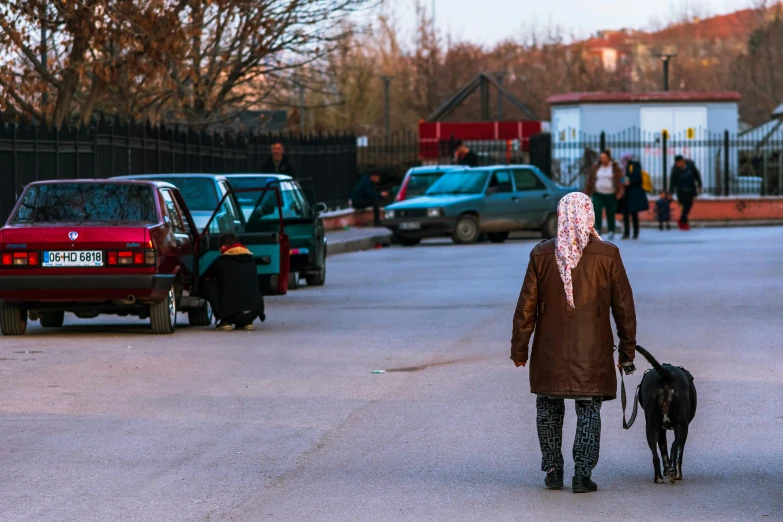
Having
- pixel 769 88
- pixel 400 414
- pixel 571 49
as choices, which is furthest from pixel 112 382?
pixel 571 49

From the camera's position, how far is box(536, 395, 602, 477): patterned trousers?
7168 millimetres

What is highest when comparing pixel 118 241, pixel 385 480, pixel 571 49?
pixel 571 49

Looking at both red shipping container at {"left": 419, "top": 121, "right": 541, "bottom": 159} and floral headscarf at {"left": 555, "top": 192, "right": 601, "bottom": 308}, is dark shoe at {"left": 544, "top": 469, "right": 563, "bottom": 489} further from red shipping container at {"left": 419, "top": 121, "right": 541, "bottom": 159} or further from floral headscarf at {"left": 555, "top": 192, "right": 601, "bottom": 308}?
red shipping container at {"left": 419, "top": 121, "right": 541, "bottom": 159}

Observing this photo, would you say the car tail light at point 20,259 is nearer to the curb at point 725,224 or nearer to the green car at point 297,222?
the green car at point 297,222

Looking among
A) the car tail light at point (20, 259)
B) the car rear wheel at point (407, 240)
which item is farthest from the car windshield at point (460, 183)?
the car tail light at point (20, 259)

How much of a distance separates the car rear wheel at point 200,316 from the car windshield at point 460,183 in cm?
1758

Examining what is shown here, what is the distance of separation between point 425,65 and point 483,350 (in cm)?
8412

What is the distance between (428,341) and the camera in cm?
1405

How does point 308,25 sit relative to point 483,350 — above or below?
above

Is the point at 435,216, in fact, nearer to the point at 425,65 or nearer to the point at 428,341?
the point at 428,341

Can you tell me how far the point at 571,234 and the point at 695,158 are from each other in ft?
130

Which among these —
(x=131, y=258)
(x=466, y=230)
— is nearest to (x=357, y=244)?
(x=466, y=230)

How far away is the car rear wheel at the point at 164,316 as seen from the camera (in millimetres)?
14508

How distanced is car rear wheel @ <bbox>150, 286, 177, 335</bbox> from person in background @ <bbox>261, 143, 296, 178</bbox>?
1157 cm
